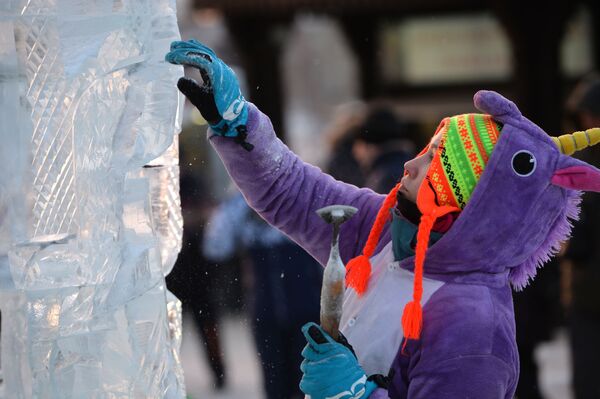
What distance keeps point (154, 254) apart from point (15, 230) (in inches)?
10.3

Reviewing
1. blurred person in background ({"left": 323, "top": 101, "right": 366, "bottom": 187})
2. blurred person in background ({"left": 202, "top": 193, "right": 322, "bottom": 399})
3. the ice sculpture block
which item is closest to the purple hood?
the ice sculpture block

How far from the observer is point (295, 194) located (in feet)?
6.95

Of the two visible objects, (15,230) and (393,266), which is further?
(393,266)

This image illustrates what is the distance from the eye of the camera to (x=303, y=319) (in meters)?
3.94

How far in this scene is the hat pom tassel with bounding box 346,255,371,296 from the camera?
2.04 meters

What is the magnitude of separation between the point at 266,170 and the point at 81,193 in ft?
1.32

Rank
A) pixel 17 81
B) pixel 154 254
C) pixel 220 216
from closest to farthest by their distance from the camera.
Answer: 1. pixel 17 81
2. pixel 154 254
3. pixel 220 216

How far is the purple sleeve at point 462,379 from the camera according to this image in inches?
71.6

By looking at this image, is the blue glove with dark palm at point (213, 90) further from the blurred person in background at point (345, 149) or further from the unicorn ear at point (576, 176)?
the blurred person in background at point (345, 149)

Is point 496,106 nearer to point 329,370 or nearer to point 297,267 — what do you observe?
point 329,370

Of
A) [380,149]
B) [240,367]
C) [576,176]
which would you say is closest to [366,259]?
[576,176]

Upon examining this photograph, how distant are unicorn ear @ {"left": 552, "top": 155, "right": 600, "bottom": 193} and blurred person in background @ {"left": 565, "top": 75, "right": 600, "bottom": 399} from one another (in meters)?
2.22

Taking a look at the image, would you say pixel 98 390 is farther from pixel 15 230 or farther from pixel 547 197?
pixel 547 197

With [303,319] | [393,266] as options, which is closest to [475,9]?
[303,319]
